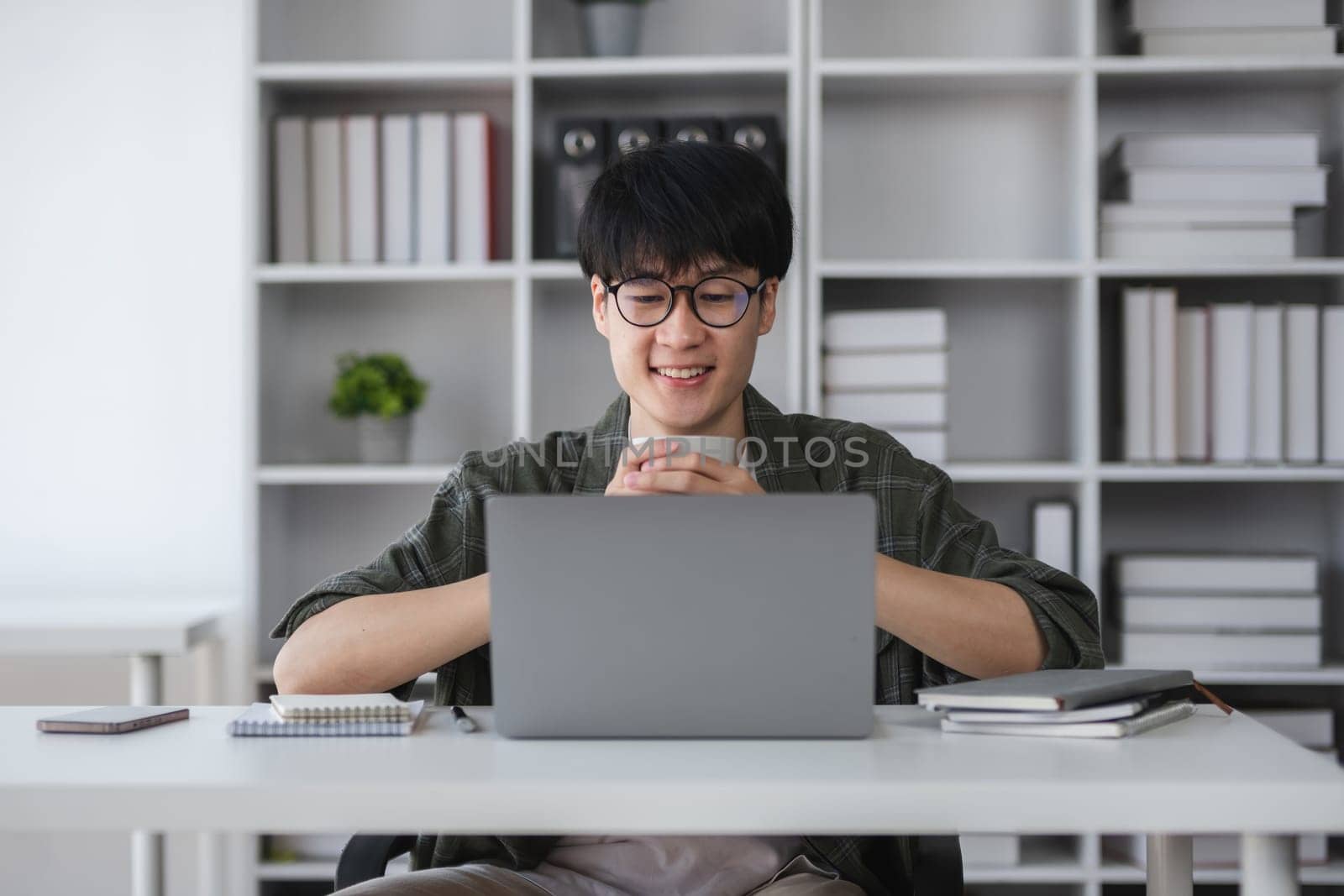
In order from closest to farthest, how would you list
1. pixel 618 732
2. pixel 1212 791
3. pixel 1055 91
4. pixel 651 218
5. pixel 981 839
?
pixel 1212 791
pixel 618 732
pixel 651 218
pixel 981 839
pixel 1055 91

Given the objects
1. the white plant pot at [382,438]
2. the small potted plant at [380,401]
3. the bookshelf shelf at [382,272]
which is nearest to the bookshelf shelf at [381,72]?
the bookshelf shelf at [382,272]

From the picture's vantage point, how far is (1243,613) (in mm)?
2355

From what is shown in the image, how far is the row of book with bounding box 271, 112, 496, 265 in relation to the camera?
2457 mm

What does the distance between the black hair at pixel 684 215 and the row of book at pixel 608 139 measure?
37.8 inches

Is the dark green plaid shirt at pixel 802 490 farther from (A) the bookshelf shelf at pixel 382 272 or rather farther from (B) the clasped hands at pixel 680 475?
(A) the bookshelf shelf at pixel 382 272

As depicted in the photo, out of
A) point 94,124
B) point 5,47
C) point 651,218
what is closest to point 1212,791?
point 651,218

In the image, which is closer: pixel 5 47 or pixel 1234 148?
pixel 1234 148

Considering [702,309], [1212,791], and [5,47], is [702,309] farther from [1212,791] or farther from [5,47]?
[5,47]

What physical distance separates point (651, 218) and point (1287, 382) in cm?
162

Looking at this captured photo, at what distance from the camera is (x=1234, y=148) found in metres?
2.42

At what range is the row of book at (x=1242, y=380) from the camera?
2.39 metres

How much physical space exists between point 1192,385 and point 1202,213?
335 millimetres

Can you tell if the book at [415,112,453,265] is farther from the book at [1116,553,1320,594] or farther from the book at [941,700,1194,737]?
the book at [941,700,1194,737]

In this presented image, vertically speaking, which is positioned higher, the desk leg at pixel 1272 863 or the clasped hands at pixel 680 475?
the clasped hands at pixel 680 475
